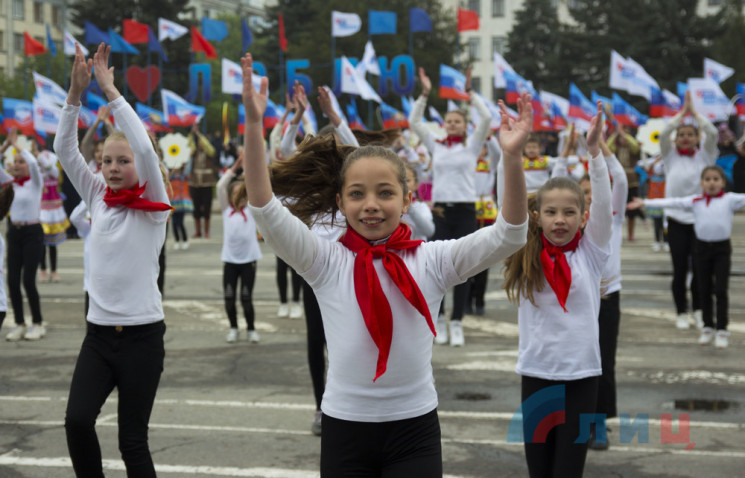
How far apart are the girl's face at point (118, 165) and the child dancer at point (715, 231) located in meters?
5.75

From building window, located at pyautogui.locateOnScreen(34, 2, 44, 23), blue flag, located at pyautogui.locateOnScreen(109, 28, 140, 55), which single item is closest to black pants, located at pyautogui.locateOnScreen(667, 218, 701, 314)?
blue flag, located at pyautogui.locateOnScreen(109, 28, 140, 55)

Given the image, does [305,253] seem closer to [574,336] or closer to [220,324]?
[574,336]

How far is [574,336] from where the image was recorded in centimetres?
463

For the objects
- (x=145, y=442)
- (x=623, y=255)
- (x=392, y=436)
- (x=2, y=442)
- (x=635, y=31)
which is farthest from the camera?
(x=635, y=31)

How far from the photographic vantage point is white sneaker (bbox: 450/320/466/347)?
31.2 ft

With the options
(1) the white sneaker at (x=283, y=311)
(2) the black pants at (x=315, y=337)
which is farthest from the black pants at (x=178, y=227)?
(2) the black pants at (x=315, y=337)

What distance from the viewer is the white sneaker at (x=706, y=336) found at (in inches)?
369

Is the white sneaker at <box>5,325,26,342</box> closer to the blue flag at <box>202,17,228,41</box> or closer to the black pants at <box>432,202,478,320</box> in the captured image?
the black pants at <box>432,202,478,320</box>

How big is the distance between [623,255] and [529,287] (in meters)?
13.8

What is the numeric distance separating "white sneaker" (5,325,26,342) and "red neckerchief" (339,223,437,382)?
7562 mm

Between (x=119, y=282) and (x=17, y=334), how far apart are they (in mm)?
5980

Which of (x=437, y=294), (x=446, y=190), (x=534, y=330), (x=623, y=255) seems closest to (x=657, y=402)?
(x=534, y=330)

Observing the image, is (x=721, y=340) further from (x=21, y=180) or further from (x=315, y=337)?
(x=21, y=180)

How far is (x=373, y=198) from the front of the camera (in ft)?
10.9
